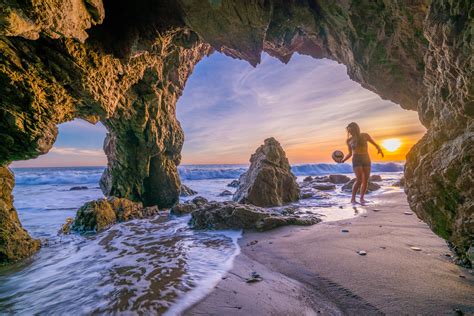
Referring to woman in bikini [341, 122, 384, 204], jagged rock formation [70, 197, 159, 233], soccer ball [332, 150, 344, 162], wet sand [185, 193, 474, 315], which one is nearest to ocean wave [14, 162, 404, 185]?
jagged rock formation [70, 197, 159, 233]

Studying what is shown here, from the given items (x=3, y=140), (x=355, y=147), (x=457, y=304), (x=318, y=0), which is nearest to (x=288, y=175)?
(x=355, y=147)

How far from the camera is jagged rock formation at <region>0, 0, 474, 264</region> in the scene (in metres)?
2.19

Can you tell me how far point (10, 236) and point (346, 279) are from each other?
5404mm

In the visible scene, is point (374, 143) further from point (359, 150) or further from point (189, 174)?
point (189, 174)

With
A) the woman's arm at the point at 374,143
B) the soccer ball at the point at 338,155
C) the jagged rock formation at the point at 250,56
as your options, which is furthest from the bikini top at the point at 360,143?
the jagged rock formation at the point at 250,56

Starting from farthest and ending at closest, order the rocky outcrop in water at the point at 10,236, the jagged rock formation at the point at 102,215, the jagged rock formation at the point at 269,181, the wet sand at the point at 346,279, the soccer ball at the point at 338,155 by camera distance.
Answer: the jagged rock formation at the point at 269,181 < the jagged rock formation at the point at 102,215 < the soccer ball at the point at 338,155 < the rocky outcrop in water at the point at 10,236 < the wet sand at the point at 346,279

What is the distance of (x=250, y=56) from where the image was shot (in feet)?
21.0

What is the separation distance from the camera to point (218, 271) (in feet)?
9.81

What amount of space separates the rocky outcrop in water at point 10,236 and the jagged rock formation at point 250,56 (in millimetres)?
69

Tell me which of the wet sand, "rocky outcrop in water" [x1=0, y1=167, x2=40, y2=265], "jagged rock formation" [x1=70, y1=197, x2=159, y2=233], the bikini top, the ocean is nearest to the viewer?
the wet sand

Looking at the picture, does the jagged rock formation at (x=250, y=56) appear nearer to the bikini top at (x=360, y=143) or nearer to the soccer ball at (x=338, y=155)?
the soccer ball at (x=338, y=155)

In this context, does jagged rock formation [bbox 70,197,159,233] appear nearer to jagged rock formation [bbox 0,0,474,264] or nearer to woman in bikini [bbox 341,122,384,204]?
jagged rock formation [bbox 0,0,474,264]

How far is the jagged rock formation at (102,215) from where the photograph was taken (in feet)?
20.2

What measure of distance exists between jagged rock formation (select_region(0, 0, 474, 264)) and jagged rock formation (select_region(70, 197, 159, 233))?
1.85m
